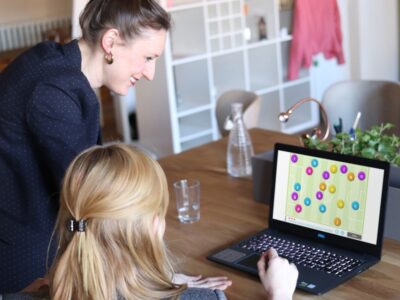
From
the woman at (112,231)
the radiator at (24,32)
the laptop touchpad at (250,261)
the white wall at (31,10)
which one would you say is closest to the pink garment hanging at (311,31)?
the radiator at (24,32)

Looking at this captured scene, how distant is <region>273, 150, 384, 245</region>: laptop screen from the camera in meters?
1.80

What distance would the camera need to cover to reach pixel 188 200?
7.50 ft

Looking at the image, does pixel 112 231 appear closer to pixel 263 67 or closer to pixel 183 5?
pixel 183 5

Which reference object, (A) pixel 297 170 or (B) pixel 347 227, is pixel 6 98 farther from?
(B) pixel 347 227

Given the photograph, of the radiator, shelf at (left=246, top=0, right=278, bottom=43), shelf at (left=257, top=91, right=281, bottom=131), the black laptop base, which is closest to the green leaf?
the black laptop base

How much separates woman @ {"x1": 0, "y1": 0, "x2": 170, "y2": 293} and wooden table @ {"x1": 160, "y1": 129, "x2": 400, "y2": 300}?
0.42m

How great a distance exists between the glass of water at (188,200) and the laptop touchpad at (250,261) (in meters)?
0.40

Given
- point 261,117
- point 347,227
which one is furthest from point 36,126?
point 261,117

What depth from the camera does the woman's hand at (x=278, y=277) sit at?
1.61m

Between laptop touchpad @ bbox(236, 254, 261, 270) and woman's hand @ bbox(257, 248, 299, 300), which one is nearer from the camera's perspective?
woman's hand @ bbox(257, 248, 299, 300)

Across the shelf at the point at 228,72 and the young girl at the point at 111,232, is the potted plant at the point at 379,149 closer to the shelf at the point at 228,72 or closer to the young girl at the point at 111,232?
the young girl at the point at 111,232

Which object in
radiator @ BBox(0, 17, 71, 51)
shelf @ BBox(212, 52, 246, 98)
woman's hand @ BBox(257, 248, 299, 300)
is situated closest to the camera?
woman's hand @ BBox(257, 248, 299, 300)

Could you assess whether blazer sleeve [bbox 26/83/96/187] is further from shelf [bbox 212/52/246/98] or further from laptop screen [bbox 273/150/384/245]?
shelf [bbox 212/52/246/98]

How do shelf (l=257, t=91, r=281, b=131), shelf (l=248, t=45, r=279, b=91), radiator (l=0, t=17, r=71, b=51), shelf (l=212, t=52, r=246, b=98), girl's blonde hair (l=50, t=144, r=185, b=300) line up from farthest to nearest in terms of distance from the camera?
radiator (l=0, t=17, r=71, b=51), shelf (l=257, t=91, r=281, b=131), shelf (l=248, t=45, r=279, b=91), shelf (l=212, t=52, r=246, b=98), girl's blonde hair (l=50, t=144, r=185, b=300)
